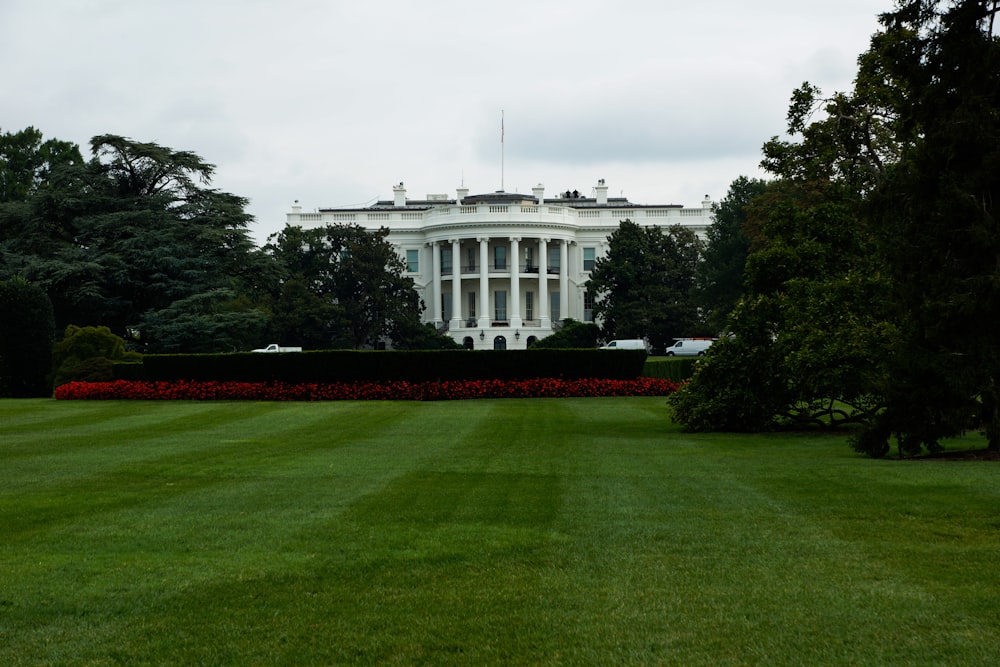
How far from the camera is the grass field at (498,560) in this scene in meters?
5.68

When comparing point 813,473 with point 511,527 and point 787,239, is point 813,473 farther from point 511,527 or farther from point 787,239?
point 787,239

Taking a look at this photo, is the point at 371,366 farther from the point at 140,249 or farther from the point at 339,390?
the point at 140,249

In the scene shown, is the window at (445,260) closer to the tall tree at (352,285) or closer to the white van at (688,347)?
the tall tree at (352,285)

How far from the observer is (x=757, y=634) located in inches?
227

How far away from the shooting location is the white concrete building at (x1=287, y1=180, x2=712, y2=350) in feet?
270

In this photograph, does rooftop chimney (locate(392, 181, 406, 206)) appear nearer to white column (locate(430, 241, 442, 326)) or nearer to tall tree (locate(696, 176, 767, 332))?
white column (locate(430, 241, 442, 326))

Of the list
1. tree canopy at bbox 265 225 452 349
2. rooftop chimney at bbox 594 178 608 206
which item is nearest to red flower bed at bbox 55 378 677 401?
tree canopy at bbox 265 225 452 349

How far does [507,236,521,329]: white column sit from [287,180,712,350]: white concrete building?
77 mm

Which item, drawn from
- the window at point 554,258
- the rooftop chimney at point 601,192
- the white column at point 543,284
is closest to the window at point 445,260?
the white column at point 543,284

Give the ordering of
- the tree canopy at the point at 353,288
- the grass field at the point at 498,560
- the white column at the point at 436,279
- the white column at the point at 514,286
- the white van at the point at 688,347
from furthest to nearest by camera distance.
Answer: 1. the white column at the point at 436,279
2. the white column at the point at 514,286
3. the tree canopy at the point at 353,288
4. the white van at the point at 688,347
5. the grass field at the point at 498,560

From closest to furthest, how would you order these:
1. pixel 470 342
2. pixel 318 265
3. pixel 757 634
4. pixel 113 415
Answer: pixel 757 634
pixel 113 415
pixel 318 265
pixel 470 342

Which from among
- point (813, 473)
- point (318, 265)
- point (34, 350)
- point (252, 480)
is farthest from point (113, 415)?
point (318, 265)

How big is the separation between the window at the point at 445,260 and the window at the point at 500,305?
4.25m

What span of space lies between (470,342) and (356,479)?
6892cm
